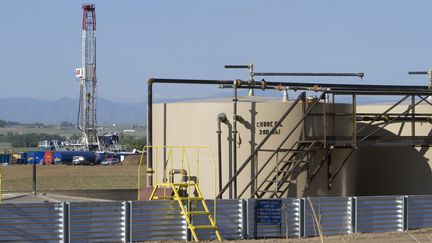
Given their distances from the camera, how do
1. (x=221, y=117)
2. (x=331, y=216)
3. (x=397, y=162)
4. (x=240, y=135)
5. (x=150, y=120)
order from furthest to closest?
(x=397, y=162)
(x=150, y=120)
(x=240, y=135)
(x=221, y=117)
(x=331, y=216)

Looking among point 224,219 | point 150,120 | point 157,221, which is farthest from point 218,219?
point 150,120

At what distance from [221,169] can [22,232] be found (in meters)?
7.82

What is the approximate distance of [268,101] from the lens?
2712 centimetres

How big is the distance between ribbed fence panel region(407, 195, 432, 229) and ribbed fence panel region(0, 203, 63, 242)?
30.5ft

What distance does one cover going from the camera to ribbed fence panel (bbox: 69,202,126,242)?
66.0 feet

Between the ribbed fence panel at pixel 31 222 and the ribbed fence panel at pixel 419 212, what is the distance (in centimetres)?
929

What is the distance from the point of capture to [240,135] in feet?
85.7

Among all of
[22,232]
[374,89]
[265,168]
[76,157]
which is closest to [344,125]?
[374,89]

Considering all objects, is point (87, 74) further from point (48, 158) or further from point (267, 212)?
point (267, 212)

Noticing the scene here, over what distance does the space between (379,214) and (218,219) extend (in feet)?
14.7

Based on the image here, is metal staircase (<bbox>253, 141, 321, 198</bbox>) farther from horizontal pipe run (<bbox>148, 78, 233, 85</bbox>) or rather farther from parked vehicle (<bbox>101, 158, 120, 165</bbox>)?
parked vehicle (<bbox>101, 158, 120, 165</bbox>)

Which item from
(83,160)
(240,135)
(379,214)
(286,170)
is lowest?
(379,214)

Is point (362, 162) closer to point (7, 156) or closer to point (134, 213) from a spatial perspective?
point (134, 213)

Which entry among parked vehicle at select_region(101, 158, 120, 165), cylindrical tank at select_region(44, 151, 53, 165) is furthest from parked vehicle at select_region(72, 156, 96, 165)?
cylindrical tank at select_region(44, 151, 53, 165)
